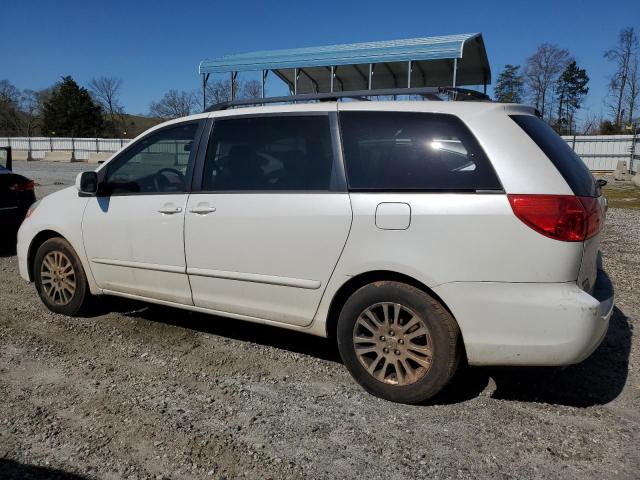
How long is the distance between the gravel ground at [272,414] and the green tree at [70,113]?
63.6 m

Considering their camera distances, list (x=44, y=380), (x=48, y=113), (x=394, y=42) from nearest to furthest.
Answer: (x=44, y=380), (x=394, y=42), (x=48, y=113)

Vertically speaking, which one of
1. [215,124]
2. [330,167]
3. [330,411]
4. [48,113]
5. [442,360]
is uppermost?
[48,113]

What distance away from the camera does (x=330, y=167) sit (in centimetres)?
332

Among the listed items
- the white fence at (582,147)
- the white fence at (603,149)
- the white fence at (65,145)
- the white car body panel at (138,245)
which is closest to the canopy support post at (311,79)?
the white fence at (582,147)

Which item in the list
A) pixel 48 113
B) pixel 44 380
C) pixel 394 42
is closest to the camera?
pixel 44 380

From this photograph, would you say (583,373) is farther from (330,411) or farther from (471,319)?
(330,411)

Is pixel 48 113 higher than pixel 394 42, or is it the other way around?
pixel 48 113

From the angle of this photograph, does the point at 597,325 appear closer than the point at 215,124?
Yes

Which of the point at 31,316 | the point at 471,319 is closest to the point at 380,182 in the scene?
the point at 471,319

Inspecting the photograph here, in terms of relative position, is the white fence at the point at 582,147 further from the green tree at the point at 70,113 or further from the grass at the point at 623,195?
the green tree at the point at 70,113

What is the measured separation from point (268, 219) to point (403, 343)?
1158mm

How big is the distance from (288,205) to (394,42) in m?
13.8

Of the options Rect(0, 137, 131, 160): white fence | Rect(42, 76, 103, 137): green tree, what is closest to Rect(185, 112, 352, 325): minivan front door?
Rect(0, 137, 131, 160): white fence

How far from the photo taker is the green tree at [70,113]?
199 feet
